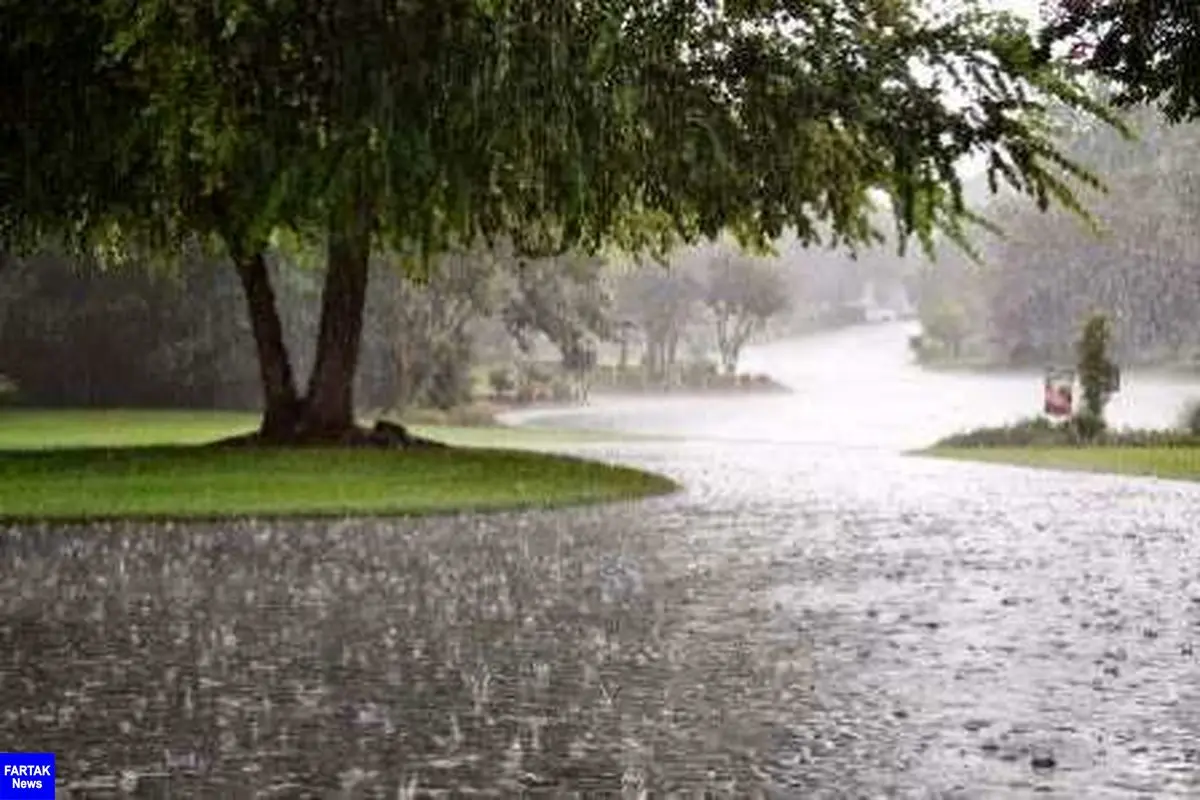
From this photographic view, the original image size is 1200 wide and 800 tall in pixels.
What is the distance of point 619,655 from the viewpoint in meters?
10.1

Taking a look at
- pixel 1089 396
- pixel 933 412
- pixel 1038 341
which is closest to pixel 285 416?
pixel 1089 396

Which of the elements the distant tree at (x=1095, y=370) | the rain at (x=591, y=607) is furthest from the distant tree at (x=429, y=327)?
the distant tree at (x=1095, y=370)

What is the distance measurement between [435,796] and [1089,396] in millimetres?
32438

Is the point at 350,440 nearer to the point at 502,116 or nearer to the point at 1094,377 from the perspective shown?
the point at 502,116

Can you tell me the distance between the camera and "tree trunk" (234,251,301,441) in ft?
99.9

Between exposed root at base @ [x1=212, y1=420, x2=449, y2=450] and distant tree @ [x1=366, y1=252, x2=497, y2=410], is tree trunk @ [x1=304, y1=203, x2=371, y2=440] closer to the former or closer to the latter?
exposed root at base @ [x1=212, y1=420, x2=449, y2=450]

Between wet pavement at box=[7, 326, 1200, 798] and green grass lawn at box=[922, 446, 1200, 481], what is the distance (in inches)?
341

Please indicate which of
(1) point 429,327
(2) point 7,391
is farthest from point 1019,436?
(2) point 7,391

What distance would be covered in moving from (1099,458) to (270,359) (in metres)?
16.3

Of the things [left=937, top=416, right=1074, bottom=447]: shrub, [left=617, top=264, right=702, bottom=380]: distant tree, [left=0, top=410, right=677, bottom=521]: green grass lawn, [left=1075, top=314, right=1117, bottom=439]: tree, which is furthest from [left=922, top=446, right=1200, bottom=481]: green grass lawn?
[left=617, top=264, right=702, bottom=380]: distant tree

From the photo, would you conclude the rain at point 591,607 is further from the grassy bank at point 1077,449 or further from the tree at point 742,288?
the tree at point 742,288

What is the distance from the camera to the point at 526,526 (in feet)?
61.5

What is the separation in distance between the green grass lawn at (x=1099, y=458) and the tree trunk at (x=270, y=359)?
1375 cm

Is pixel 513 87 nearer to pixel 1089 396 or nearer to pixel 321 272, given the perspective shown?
pixel 1089 396
